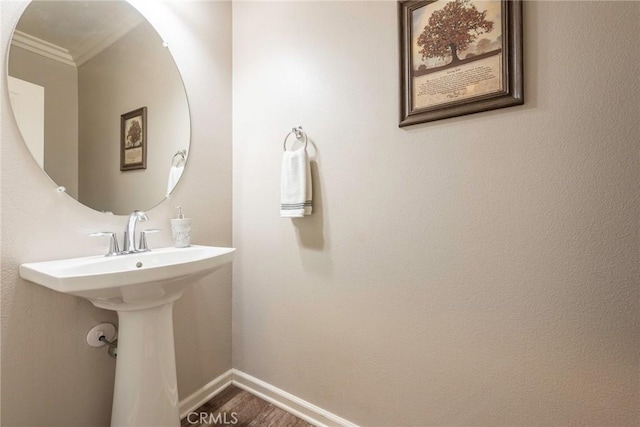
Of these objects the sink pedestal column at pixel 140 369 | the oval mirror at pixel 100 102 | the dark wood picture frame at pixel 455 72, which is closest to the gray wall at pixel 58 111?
the oval mirror at pixel 100 102

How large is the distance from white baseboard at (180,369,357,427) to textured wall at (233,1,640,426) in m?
0.04

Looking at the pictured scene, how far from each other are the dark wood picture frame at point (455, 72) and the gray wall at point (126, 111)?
41.0 inches

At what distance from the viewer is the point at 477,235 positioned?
3.08 ft

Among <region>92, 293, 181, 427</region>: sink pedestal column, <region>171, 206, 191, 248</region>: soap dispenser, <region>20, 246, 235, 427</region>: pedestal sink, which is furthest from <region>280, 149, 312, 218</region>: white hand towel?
<region>92, 293, 181, 427</region>: sink pedestal column

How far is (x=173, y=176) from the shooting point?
1304mm

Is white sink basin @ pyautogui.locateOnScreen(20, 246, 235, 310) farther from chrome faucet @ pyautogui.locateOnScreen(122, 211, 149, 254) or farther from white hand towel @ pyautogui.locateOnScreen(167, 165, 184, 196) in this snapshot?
white hand towel @ pyautogui.locateOnScreen(167, 165, 184, 196)

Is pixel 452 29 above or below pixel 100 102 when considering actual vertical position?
above

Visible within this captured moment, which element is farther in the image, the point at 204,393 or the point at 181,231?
the point at 204,393

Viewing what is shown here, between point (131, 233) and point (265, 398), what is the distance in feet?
3.47

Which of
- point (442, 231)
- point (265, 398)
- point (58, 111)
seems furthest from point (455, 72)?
point (265, 398)

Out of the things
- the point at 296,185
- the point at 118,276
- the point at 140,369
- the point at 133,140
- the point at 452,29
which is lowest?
the point at 140,369

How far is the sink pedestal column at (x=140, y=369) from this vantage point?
935 mm

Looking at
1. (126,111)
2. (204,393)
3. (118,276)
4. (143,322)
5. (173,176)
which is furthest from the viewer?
(204,393)

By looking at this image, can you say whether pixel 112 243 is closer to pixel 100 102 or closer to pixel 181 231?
pixel 181 231
